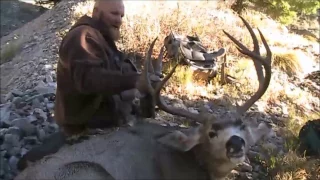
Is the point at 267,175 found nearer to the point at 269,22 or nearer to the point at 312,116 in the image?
the point at 312,116

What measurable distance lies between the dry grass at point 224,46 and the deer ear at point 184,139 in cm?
243

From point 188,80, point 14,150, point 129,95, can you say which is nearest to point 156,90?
point 129,95

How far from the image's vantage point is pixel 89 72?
4.77 meters

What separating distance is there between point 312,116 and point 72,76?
611 cm

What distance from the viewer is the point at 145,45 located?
1120 cm

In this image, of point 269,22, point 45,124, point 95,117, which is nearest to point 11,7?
point 269,22

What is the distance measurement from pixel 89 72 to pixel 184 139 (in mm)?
980

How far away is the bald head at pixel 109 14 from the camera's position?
5.32m

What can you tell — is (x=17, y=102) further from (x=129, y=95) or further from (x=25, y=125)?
(x=129, y=95)

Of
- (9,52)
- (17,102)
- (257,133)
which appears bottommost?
(9,52)

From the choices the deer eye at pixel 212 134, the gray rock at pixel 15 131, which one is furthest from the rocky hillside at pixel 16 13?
the deer eye at pixel 212 134

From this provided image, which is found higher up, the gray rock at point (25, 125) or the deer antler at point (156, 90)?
the deer antler at point (156, 90)

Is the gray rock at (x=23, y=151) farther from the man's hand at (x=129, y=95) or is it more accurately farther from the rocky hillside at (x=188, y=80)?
the man's hand at (x=129, y=95)

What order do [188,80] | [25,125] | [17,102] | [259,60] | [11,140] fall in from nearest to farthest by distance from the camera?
[259,60] < [11,140] < [25,125] < [17,102] < [188,80]
